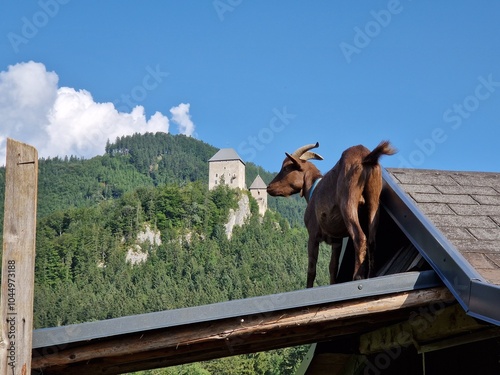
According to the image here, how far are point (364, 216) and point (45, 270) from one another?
322 ft

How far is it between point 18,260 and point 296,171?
238 cm

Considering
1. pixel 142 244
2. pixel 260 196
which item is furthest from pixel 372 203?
pixel 260 196

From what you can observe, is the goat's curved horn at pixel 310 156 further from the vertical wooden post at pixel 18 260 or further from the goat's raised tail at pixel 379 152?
the vertical wooden post at pixel 18 260

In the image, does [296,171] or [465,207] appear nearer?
[465,207]

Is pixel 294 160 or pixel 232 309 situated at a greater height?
pixel 294 160

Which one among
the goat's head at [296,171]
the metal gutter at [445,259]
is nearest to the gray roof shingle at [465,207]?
the metal gutter at [445,259]

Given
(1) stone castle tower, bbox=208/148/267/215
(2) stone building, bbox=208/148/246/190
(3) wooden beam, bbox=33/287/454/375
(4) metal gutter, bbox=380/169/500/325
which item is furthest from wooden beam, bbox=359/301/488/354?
(2) stone building, bbox=208/148/246/190

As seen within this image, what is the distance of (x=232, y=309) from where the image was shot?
330 centimetres

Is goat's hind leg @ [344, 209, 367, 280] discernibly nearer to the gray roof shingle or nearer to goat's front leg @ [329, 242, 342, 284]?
the gray roof shingle

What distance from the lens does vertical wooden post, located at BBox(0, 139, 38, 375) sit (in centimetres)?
310

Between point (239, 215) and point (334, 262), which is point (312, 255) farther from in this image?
point (239, 215)

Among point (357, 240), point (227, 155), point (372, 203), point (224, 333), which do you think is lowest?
point (224, 333)

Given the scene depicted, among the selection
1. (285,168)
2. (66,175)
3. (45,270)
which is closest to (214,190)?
(45,270)

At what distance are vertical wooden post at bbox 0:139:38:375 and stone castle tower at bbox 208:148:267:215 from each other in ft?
355
